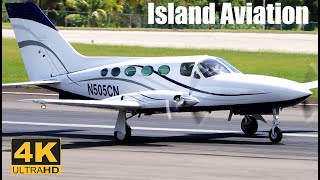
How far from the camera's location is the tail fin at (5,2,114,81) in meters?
32.9

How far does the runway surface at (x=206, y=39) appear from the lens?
3076 inches

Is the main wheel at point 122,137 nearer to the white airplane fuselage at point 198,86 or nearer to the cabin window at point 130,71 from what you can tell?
the white airplane fuselage at point 198,86

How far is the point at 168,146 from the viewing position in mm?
29219

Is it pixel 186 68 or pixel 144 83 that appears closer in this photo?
pixel 186 68

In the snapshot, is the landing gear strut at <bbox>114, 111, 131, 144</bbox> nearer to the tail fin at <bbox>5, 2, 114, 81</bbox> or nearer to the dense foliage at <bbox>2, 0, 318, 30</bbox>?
the tail fin at <bbox>5, 2, 114, 81</bbox>

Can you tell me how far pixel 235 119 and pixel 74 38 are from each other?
4948 cm

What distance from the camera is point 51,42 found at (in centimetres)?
3319

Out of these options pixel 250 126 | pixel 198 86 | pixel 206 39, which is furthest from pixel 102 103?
pixel 206 39

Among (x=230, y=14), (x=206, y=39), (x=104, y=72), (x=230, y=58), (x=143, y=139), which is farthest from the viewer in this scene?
(x=230, y=14)

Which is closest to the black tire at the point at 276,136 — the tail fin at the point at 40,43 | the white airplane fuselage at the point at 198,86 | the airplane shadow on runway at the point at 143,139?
the airplane shadow on runway at the point at 143,139

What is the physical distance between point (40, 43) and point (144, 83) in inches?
174

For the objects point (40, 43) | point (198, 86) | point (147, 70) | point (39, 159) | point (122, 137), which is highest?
point (40, 43)

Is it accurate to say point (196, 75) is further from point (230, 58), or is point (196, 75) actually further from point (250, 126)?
point (230, 58)

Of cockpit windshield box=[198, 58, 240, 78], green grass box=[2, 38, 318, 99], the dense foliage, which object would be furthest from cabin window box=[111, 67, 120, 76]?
the dense foliage
